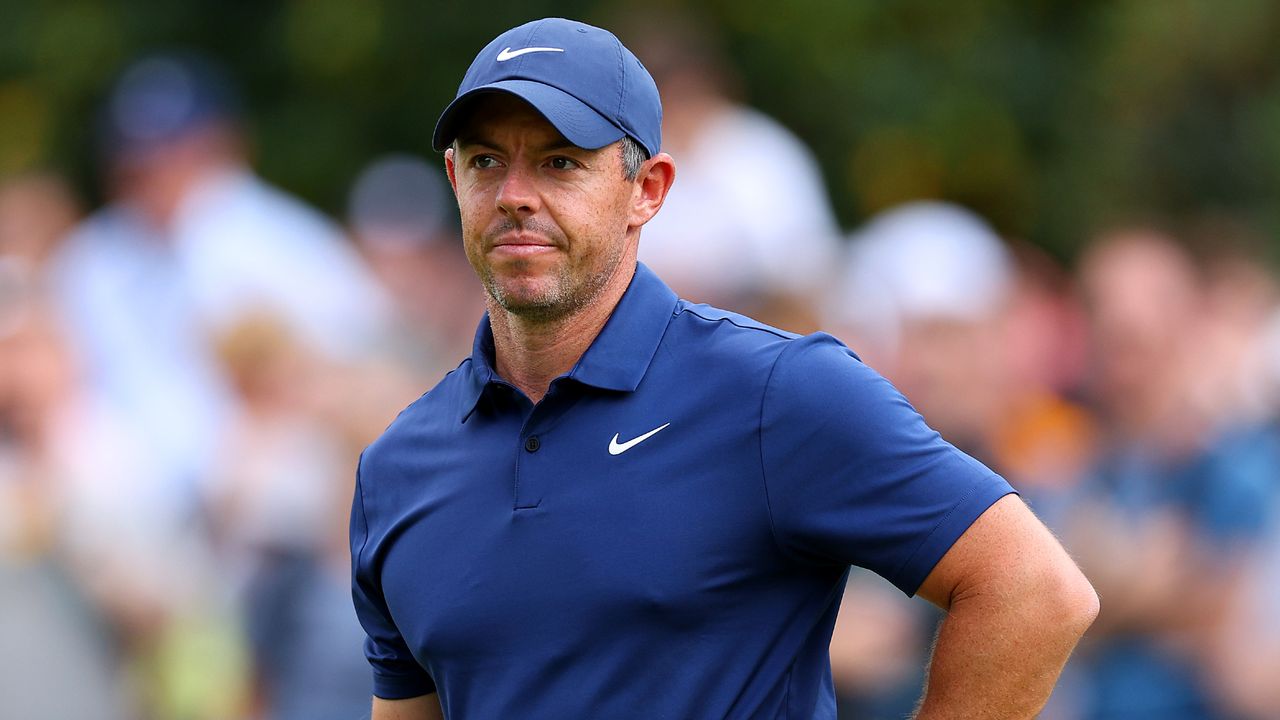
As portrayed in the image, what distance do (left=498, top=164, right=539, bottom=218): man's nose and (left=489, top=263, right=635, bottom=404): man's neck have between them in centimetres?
23

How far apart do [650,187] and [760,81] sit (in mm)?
11428

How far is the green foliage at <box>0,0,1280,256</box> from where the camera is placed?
14508 millimetres

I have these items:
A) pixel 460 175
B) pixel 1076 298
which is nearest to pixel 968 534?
pixel 460 175

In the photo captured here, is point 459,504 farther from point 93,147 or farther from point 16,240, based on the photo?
point 93,147

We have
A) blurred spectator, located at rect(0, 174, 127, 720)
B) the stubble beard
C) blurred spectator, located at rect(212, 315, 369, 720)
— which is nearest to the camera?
the stubble beard

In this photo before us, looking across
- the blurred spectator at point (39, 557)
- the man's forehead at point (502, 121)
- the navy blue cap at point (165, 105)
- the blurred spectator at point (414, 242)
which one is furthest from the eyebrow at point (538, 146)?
the blurred spectator at point (414, 242)

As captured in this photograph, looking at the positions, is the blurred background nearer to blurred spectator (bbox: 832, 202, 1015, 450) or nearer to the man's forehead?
blurred spectator (bbox: 832, 202, 1015, 450)

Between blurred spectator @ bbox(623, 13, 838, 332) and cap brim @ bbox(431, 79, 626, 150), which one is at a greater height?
cap brim @ bbox(431, 79, 626, 150)

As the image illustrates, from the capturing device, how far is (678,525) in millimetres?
3104

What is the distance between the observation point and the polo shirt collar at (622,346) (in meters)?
3.26

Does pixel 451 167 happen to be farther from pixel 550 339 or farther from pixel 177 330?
pixel 177 330

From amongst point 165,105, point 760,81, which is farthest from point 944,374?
point 760,81

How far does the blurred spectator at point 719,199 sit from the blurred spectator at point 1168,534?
4.69ft

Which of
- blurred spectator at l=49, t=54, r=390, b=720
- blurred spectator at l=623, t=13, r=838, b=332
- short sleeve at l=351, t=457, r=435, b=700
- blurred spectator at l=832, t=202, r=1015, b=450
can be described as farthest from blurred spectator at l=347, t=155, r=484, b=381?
short sleeve at l=351, t=457, r=435, b=700
